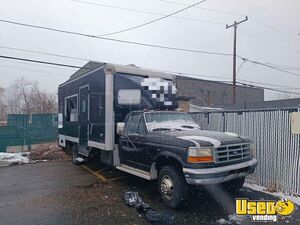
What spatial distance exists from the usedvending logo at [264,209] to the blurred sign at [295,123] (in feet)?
5.62

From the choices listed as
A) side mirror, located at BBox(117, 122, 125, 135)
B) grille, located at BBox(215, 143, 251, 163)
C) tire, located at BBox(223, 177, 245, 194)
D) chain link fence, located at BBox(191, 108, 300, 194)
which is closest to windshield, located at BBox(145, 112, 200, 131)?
side mirror, located at BBox(117, 122, 125, 135)

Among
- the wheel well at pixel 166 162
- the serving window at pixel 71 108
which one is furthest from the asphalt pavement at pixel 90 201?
the serving window at pixel 71 108

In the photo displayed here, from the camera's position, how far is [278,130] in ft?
23.2

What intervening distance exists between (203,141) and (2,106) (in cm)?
7447

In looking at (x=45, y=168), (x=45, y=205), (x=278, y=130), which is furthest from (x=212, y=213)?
(x=45, y=168)

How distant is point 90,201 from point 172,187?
194cm

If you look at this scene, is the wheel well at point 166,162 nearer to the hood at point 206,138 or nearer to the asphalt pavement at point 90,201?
the hood at point 206,138

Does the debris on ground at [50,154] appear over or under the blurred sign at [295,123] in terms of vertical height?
under

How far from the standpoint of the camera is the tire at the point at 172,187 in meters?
5.50

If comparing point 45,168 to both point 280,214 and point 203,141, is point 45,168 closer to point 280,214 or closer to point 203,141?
point 203,141

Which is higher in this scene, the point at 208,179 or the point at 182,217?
the point at 208,179

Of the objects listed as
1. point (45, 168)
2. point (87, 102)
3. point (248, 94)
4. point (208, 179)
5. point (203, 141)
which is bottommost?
point (45, 168)

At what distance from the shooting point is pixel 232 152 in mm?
5730

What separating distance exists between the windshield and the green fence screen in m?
11.8
